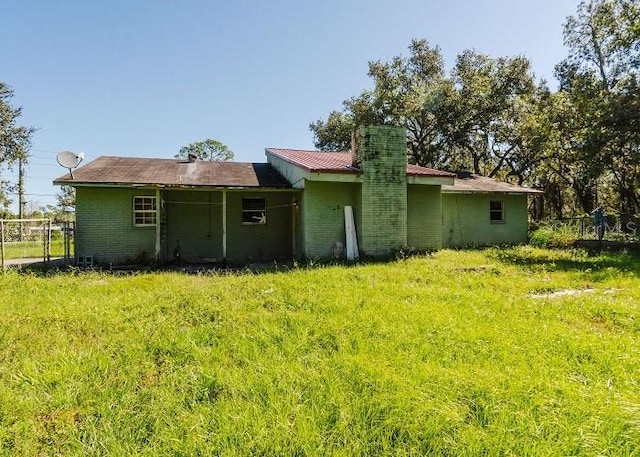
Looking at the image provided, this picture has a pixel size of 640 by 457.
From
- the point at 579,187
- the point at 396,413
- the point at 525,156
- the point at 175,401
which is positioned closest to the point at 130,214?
the point at 175,401

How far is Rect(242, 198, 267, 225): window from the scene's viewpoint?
13.0 metres

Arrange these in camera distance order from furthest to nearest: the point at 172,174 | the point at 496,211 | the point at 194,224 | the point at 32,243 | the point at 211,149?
the point at 211,149
the point at 496,211
the point at 32,243
the point at 194,224
the point at 172,174

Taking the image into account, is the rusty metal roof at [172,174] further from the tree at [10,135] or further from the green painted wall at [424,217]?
the tree at [10,135]

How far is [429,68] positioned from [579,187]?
1274 centimetres

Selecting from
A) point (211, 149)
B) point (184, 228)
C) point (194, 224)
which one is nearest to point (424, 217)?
point (194, 224)

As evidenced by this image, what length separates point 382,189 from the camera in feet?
37.0

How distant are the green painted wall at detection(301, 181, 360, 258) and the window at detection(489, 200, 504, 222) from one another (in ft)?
25.0

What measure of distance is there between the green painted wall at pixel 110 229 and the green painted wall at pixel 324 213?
16.8 feet

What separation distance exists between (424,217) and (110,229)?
1045 centimetres

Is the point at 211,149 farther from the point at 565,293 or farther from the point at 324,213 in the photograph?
the point at 565,293

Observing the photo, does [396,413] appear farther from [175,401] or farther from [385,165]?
[385,165]

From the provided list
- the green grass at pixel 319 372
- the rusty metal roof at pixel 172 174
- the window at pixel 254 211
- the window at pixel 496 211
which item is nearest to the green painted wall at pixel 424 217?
the window at pixel 496 211

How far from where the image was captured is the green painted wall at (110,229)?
10.8 meters

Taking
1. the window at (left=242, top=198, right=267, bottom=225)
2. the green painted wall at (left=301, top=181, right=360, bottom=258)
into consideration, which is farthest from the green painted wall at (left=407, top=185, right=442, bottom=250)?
the window at (left=242, top=198, right=267, bottom=225)
